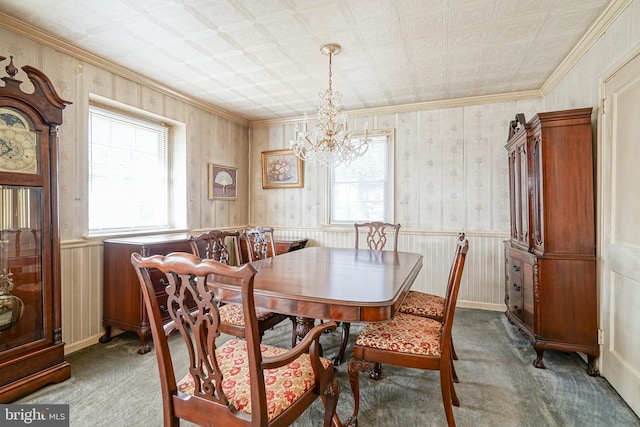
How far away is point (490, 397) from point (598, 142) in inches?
76.4

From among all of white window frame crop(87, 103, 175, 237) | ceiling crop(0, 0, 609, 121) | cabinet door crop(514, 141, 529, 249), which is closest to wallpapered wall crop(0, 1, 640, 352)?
white window frame crop(87, 103, 175, 237)

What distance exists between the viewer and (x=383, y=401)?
1.99m

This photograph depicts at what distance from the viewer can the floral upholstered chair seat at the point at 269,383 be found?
3.95 ft

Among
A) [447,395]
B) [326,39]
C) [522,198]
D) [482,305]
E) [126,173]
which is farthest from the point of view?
[482,305]

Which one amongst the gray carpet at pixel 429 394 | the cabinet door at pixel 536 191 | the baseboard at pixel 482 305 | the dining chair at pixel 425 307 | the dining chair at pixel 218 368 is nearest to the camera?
the dining chair at pixel 218 368

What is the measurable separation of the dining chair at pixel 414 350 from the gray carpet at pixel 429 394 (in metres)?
0.29

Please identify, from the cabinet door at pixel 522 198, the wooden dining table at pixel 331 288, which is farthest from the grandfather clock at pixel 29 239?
the cabinet door at pixel 522 198

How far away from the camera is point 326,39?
98.2 inches

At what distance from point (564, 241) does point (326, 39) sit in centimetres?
239

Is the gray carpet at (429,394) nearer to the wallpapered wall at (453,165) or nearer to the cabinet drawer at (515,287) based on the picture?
the cabinet drawer at (515,287)

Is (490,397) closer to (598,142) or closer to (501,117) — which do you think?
(598,142)

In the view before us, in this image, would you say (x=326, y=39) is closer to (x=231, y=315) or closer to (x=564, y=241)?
(x=231, y=315)

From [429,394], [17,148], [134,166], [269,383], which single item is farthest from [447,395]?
[134,166]

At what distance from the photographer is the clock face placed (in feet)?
6.53
